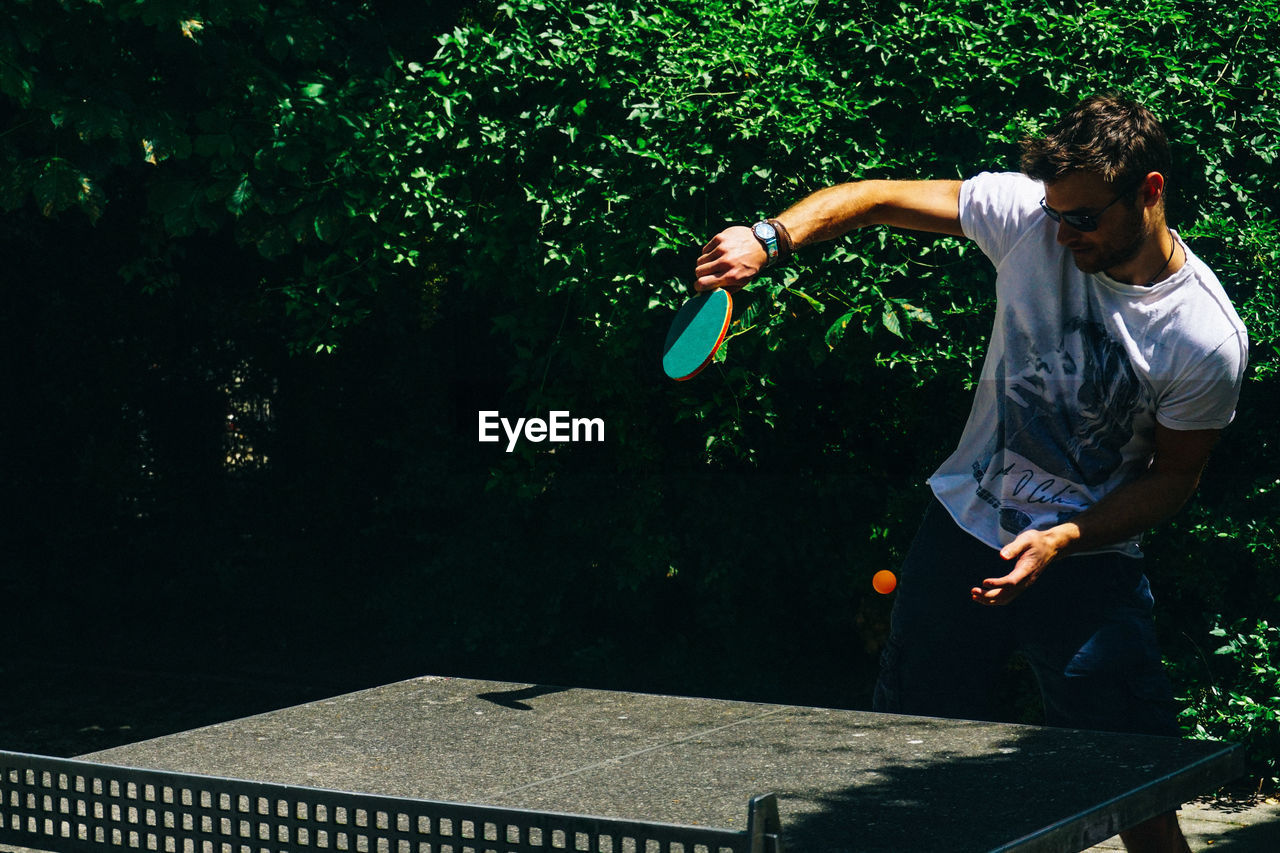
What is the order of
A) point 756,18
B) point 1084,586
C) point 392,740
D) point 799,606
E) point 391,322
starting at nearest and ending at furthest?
point 392,740 < point 1084,586 < point 756,18 < point 799,606 < point 391,322

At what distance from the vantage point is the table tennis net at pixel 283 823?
5.52ft

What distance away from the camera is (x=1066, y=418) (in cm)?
307

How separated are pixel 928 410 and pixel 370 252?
221 centimetres

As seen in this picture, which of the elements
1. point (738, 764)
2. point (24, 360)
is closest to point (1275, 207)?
point (738, 764)

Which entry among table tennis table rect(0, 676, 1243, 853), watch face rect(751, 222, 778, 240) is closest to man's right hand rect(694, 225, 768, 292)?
watch face rect(751, 222, 778, 240)

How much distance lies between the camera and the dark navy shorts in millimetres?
3070

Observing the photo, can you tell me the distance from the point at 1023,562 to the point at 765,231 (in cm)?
84

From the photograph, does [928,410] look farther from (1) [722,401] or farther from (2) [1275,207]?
(2) [1275,207]

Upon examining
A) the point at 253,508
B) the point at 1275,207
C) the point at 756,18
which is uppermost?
the point at 756,18

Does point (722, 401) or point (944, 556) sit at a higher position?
point (722, 401)

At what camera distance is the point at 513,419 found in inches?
276

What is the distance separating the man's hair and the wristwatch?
1.68 feet

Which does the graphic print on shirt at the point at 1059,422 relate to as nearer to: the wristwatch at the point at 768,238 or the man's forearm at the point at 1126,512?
the man's forearm at the point at 1126,512

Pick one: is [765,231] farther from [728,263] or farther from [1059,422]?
[1059,422]
